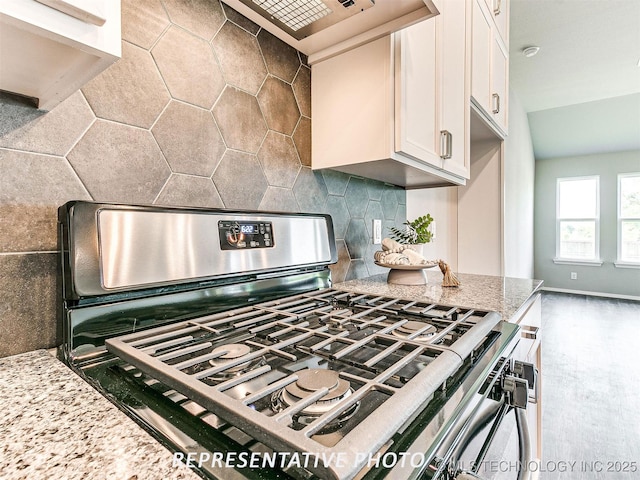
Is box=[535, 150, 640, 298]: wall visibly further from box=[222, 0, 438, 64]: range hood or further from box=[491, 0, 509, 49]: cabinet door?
box=[222, 0, 438, 64]: range hood

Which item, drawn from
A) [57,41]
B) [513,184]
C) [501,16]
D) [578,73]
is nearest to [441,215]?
[501,16]

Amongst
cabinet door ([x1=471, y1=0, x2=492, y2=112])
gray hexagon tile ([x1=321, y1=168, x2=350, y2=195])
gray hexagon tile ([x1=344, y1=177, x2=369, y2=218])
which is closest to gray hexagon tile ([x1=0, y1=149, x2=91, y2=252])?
gray hexagon tile ([x1=321, y1=168, x2=350, y2=195])

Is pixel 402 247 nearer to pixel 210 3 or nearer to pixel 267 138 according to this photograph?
pixel 267 138

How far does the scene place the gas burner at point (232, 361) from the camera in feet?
1.77

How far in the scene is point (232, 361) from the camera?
0.53 m

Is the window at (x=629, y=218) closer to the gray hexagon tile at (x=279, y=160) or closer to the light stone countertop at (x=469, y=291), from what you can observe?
the light stone countertop at (x=469, y=291)

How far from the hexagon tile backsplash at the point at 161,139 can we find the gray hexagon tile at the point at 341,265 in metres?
0.16

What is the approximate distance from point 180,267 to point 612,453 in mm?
2367

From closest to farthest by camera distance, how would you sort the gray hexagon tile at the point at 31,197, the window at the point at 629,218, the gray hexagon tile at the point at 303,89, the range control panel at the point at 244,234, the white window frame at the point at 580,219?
1. the gray hexagon tile at the point at 31,197
2. the range control panel at the point at 244,234
3. the gray hexagon tile at the point at 303,89
4. the window at the point at 629,218
5. the white window frame at the point at 580,219

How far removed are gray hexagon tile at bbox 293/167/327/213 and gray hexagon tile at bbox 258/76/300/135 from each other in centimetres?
17

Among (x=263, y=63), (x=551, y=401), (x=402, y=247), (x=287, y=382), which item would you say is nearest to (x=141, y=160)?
(x=263, y=63)

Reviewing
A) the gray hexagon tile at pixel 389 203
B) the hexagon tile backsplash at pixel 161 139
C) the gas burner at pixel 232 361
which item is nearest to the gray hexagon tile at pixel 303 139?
the hexagon tile backsplash at pixel 161 139

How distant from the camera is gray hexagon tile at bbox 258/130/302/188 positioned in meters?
1.15

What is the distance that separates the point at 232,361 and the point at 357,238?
3.68 ft
